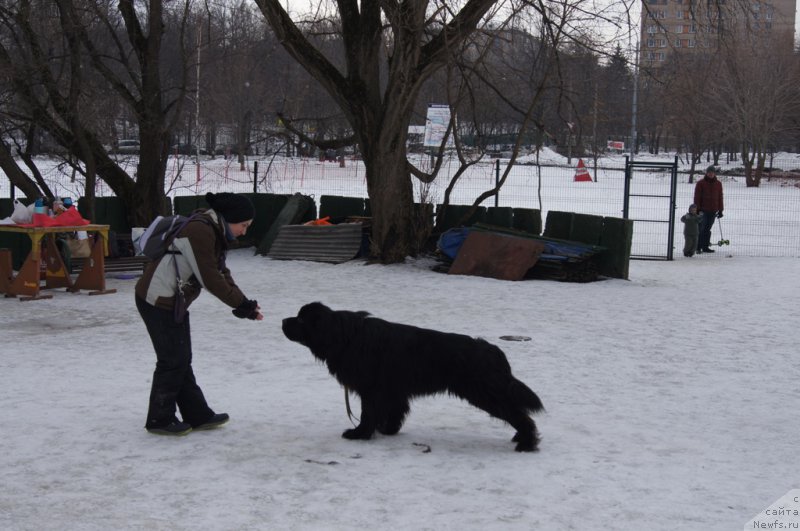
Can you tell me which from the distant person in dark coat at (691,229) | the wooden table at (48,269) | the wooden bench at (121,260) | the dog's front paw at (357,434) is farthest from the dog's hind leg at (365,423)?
the distant person in dark coat at (691,229)

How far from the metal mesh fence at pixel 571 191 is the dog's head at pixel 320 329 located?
437 inches

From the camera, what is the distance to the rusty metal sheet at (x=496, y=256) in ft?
48.3

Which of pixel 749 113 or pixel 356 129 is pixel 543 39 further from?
pixel 749 113

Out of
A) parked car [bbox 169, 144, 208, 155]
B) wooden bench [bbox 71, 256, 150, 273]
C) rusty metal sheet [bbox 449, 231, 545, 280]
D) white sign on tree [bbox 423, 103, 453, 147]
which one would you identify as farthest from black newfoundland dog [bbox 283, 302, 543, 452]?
parked car [bbox 169, 144, 208, 155]

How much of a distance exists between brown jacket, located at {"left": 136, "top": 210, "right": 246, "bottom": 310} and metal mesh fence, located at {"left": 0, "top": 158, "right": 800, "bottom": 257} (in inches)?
439

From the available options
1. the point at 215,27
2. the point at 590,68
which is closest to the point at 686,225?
the point at 590,68

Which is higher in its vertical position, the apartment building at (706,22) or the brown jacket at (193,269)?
the apartment building at (706,22)

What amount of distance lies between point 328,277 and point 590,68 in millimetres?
8534

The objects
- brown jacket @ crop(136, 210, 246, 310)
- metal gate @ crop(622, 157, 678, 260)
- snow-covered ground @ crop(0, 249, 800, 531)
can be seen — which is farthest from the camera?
metal gate @ crop(622, 157, 678, 260)

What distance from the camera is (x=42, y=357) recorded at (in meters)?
8.59

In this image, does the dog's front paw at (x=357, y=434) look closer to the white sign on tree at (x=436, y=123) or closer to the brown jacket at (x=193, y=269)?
the brown jacket at (x=193, y=269)

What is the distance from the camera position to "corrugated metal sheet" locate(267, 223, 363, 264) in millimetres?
16641

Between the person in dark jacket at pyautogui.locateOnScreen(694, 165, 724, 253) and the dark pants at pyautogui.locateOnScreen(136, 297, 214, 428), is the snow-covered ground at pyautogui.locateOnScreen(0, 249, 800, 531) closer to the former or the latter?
the dark pants at pyautogui.locateOnScreen(136, 297, 214, 428)

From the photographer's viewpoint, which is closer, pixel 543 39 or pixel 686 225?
pixel 543 39
